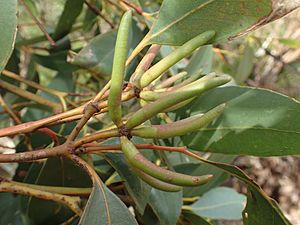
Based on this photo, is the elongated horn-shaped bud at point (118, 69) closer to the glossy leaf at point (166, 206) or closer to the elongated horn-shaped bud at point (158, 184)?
the elongated horn-shaped bud at point (158, 184)

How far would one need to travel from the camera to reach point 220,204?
3.86 ft

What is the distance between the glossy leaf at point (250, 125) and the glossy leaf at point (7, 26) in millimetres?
275

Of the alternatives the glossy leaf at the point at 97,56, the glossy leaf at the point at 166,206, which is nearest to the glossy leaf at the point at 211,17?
the glossy leaf at the point at 166,206

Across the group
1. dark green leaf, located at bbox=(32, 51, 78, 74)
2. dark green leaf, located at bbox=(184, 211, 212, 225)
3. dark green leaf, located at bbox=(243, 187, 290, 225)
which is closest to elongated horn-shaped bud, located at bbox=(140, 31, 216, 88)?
dark green leaf, located at bbox=(243, 187, 290, 225)

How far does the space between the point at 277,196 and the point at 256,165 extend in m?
0.21

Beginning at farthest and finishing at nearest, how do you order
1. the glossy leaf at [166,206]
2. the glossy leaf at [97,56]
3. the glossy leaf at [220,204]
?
the glossy leaf at [220,204] → the glossy leaf at [97,56] → the glossy leaf at [166,206]

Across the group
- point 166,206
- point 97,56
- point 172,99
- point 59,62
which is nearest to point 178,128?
point 172,99

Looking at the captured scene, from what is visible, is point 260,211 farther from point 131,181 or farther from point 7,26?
point 7,26

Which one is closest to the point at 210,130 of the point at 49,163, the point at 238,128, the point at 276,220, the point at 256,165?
the point at 238,128

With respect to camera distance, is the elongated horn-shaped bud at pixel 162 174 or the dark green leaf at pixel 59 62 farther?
the dark green leaf at pixel 59 62

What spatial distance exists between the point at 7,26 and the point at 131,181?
226 mm

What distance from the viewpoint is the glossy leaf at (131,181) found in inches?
24.3

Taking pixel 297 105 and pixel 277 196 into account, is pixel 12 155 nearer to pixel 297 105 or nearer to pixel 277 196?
pixel 297 105

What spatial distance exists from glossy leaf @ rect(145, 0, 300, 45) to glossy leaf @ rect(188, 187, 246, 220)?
1.81ft
